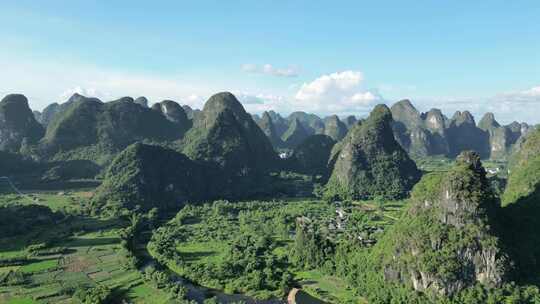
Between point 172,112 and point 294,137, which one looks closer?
point 172,112

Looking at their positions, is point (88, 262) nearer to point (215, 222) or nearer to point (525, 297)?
point (215, 222)

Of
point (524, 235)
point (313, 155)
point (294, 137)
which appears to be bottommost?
point (524, 235)

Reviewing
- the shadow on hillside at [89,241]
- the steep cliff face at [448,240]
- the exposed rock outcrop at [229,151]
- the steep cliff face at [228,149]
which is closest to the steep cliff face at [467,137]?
the steep cliff face at [228,149]

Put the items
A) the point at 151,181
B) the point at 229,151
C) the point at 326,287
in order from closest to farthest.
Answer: the point at 326,287
the point at 151,181
the point at 229,151

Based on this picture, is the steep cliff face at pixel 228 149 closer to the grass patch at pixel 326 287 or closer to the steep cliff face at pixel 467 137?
the grass patch at pixel 326 287

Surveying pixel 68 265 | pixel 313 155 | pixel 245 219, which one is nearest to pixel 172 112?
pixel 313 155

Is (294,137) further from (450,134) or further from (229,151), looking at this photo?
(229,151)

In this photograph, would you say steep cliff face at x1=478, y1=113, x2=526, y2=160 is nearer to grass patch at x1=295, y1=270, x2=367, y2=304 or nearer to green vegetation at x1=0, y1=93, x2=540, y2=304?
green vegetation at x1=0, y1=93, x2=540, y2=304
